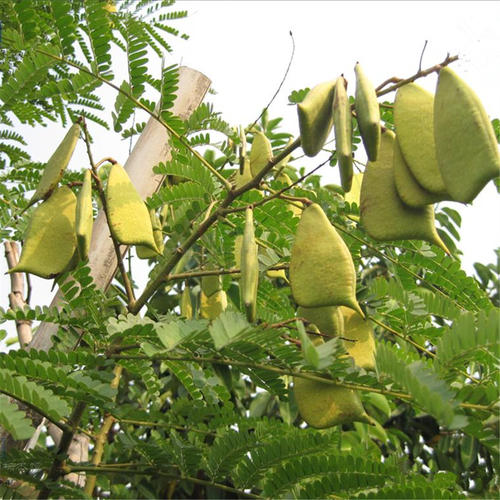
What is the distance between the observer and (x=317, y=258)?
3.63ft

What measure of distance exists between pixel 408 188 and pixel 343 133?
0.53ft

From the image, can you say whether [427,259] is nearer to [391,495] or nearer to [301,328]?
[391,495]

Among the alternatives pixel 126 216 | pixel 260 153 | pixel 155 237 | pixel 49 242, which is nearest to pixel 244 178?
pixel 260 153

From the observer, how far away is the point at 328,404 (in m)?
1.14

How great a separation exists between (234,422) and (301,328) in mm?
783

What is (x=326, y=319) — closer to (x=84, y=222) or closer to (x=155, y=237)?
(x=84, y=222)

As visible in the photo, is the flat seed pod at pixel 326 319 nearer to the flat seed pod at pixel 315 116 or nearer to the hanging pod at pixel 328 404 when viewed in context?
the hanging pod at pixel 328 404

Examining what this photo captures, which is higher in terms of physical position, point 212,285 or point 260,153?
point 260,153

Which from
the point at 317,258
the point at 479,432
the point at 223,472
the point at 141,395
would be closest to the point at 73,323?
the point at 223,472

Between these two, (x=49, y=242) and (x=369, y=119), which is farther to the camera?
(x=49, y=242)

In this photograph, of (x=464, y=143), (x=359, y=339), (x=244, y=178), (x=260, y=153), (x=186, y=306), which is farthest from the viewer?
(x=186, y=306)

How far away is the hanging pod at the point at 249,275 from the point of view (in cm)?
108

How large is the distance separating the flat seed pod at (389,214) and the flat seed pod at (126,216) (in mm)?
472

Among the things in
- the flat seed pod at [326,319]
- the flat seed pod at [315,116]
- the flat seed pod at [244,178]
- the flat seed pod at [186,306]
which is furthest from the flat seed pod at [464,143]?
the flat seed pod at [186,306]
